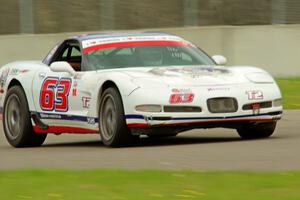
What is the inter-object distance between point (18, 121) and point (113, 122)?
246 cm

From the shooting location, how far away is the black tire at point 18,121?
1456cm

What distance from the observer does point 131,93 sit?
40.8ft

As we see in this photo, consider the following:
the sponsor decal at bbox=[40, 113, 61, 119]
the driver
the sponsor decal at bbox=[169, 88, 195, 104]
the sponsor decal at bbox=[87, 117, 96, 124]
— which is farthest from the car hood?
the sponsor decal at bbox=[40, 113, 61, 119]

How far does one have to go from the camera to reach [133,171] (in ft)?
31.3

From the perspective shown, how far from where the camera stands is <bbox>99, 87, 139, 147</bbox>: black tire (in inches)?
493

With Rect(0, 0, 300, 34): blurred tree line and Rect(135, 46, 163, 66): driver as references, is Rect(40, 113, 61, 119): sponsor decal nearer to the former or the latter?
Rect(135, 46, 163, 66): driver

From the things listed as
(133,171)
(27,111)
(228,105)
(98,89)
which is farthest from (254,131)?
(133,171)

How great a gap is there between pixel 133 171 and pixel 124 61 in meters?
4.20

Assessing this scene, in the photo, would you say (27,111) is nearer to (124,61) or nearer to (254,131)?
(124,61)

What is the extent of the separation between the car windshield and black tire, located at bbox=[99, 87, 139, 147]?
0.79 m

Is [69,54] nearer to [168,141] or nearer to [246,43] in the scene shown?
[168,141]

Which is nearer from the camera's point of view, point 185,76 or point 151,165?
point 151,165

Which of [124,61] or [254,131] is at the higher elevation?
[124,61]

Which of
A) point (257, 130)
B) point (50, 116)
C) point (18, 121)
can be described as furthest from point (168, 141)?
point (18, 121)
